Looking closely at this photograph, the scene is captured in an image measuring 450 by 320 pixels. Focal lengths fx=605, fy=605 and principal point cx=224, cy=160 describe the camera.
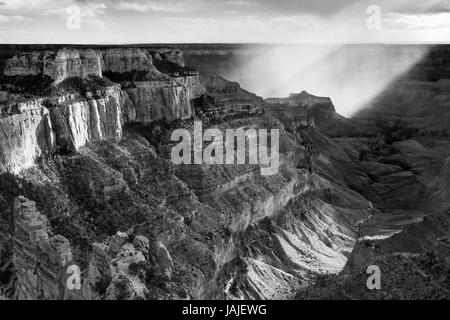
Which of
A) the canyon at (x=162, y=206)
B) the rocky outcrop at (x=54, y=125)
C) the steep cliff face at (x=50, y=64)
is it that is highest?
the steep cliff face at (x=50, y=64)

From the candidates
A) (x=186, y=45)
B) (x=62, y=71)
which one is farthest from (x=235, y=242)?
(x=186, y=45)

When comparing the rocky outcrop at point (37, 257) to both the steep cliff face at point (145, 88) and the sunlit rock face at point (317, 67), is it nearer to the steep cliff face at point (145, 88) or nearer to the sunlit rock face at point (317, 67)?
the steep cliff face at point (145, 88)

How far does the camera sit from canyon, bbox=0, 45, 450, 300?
115 ft

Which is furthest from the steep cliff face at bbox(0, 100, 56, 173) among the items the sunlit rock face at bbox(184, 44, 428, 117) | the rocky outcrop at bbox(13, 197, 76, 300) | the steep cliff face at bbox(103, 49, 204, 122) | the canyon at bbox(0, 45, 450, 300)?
the sunlit rock face at bbox(184, 44, 428, 117)

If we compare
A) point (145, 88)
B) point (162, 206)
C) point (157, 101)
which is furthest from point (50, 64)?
point (162, 206)

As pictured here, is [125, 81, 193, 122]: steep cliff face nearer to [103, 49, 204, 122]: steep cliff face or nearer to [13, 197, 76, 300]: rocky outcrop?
[103, 49, 204, 122]: steep cliff face

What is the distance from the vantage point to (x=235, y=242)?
5347 centimetres

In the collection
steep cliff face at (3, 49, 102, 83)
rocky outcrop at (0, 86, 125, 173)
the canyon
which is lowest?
the canyon

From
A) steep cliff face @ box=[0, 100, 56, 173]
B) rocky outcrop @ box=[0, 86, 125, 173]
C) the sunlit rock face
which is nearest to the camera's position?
steep cliff face @ box=[0, 100, 56, 173]

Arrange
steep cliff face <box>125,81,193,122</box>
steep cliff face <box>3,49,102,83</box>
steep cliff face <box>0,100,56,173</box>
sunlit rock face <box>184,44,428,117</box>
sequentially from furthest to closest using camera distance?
sunlit rock face <box>184,44,428,117</box> → steep cliff face <box>125,81,193,122</box> → steep cliff face <box>3,49,102,83</box> → steep cliff face <box>0,100,56,173</box>

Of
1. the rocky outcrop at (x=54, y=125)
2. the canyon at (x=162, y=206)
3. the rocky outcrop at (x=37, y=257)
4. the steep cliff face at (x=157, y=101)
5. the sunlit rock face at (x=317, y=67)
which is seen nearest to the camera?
the rocky outcrop at (x=37, y=257)

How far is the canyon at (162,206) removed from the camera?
35062 millimetres

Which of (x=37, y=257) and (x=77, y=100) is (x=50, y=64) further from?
(x=37, y=257)

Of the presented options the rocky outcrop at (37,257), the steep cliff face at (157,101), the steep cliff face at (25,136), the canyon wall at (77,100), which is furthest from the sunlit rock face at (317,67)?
the rocky outcrop at (37,257)
